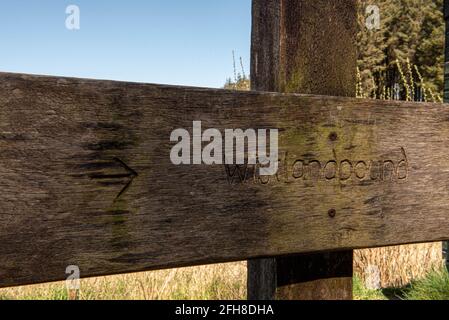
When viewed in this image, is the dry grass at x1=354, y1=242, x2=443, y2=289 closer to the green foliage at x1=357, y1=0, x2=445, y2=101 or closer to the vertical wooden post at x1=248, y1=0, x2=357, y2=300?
the vertical wooden post at x1=248, y1=0, x2=357, y2=300

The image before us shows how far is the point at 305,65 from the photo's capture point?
4.49 ft

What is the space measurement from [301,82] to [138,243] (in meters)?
0.64

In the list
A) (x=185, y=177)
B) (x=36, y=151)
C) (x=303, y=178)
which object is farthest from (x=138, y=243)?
(x=303, y=178)

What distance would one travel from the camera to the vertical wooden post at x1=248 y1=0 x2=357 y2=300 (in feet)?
4.43

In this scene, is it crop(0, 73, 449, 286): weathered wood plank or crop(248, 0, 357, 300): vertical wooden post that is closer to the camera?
crop(0, 73, 449, 286): weathered wood plank

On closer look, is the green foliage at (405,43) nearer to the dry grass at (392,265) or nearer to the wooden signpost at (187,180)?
the dry grass at (392,265)

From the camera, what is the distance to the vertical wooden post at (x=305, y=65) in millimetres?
1352

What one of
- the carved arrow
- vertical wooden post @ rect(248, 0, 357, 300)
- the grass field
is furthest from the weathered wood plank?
the grass field

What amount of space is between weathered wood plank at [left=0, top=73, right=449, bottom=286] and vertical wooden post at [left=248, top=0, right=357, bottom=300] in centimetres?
14

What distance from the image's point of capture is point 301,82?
1.35 m

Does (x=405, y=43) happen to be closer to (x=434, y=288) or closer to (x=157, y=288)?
(x=434, y=288)

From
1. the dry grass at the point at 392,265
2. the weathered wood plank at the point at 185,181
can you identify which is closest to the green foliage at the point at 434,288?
the dry grass at the point at 392,265

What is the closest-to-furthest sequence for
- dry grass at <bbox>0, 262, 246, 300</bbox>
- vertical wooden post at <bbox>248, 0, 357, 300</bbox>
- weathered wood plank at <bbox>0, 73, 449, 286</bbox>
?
weathered wood plank at <bbox>0, 73, 449, 286</bbox>, vertical wooden post at <bbox>248, 0, 357, 300</bbox>, dry grass at <bbox>0, 262, 246, 300</bbox>
